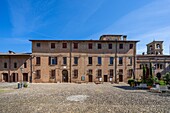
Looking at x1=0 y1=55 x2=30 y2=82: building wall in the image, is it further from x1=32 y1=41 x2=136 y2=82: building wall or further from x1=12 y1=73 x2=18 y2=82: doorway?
x1=32 y1=41 x2=136 y2=82: building wall

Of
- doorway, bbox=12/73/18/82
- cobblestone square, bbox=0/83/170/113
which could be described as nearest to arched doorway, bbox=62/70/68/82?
doorway, bbox=12/73/18/82

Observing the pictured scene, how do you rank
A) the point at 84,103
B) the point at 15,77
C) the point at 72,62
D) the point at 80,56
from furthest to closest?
the point at 80,56 → the point at 72,62 → the point at 15,77 → the point at 84,103

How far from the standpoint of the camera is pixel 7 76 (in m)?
25.3

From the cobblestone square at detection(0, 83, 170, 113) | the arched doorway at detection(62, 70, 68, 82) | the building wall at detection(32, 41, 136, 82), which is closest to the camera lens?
the cobblestone square at detection(0, 83, 170, 113)

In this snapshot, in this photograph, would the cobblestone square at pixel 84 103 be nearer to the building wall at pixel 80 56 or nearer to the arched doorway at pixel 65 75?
the building wall at pixel 80 56

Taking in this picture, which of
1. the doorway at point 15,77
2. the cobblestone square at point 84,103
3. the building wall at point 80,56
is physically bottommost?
the doorway at point 15,77

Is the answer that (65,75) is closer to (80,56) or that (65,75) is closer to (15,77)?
(80,56)

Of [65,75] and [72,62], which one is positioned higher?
[72,62]

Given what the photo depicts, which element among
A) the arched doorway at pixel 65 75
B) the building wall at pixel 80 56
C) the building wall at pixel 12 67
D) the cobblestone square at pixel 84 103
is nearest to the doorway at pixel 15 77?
the building wall at pixel 12 67

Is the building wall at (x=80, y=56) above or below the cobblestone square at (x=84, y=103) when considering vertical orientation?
above

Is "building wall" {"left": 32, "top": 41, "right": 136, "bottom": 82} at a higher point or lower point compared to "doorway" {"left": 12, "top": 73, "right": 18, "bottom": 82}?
higher

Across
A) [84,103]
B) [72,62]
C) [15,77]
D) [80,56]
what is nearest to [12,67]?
[15,77]

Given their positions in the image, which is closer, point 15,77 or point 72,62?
point 15,77

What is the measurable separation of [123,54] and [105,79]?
690 cm
